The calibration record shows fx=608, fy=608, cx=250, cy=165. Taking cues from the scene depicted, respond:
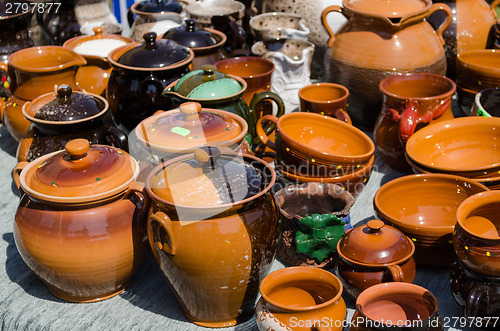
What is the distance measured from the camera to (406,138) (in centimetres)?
244

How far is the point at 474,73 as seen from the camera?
9.18 feet

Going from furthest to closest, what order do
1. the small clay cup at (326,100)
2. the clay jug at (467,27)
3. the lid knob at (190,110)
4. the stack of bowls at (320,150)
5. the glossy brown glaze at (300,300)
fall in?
the clay jug at (467,27), the small clay cup at (326,100), the stack of bowls at (320,150), the lid knob at (190,110), the glossy brown glaze at (300,300)

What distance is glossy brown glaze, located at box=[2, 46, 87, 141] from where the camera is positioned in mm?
2633

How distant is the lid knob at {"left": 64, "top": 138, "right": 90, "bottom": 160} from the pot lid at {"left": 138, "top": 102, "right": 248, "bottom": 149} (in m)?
0.22

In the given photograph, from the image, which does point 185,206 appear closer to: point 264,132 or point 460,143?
point 264,132

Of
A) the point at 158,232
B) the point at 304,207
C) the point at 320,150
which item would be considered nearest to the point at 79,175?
the point at 158,232

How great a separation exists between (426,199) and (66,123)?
134cm

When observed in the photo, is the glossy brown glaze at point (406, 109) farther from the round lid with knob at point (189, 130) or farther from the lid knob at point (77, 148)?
the lid knob at point (77, 148)

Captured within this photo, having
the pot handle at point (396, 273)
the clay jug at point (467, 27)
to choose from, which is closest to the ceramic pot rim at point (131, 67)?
the pot handle at point (396, 273)

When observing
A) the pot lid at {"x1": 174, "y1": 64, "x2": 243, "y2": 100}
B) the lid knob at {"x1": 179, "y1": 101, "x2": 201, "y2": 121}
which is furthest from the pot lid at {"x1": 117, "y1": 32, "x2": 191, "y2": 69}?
the lid knob at {"x1": 179, "y1": 101, "x2": 201, "y2": 121}

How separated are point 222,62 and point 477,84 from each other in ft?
3.93

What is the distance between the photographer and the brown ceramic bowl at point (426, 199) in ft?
6.69

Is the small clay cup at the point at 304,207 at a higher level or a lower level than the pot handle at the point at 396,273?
lower

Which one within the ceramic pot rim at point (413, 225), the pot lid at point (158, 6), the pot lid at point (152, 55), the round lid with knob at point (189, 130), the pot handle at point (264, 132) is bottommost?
the ceramic pot rim at point (413, 225)
